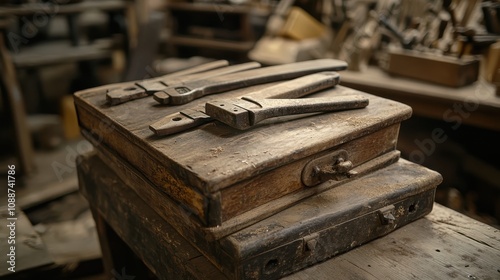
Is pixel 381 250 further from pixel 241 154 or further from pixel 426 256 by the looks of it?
pixel 241 154

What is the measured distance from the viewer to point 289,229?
0.94 metres

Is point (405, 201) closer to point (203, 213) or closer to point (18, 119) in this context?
point (203, 213)

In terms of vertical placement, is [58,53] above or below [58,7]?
below

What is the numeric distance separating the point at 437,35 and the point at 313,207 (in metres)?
1.51

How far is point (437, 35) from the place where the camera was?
217 centimetres

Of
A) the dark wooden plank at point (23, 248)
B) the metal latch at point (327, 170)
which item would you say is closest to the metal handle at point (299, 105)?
the metal latch at point (327, 170)

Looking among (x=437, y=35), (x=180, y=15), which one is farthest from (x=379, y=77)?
(x=180, y=15)

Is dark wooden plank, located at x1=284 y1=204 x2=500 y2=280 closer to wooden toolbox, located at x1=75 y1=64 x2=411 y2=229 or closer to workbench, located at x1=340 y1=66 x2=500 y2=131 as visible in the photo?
wooden toolbox, located at x1=75 y1=64 x2=411 y2=229

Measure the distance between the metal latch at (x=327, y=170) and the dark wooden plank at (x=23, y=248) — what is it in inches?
29.4

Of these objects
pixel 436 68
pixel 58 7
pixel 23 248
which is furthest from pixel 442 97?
pixel 58 7

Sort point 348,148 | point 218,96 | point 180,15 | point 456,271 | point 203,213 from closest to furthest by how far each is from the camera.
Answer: point 203,213, point 456,271, point 348,148, point 218,96, point 180,15

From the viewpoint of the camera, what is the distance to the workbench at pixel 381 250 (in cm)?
99

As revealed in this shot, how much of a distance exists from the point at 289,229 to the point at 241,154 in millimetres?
180

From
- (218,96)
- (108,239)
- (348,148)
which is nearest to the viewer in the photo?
(348,148)
